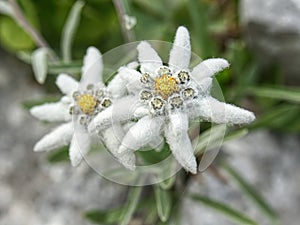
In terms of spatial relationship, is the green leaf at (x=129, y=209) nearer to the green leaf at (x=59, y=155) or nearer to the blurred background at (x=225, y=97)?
the blurred background at (x=225, y=97)

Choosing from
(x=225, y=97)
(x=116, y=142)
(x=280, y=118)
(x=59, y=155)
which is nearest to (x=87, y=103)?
(x=116, y=142)

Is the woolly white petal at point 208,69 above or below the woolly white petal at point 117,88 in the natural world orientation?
above

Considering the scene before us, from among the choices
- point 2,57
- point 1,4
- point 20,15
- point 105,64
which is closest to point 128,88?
point 105,64

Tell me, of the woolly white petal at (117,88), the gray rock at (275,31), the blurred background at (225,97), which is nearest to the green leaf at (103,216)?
the blurred background at (225,97)

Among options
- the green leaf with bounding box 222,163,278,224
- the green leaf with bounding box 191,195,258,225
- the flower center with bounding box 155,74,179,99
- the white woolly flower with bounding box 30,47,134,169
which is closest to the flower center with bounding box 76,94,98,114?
the white woolly flower with bounding box 30,47,134,169

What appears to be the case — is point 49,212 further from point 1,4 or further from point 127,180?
point 1,4

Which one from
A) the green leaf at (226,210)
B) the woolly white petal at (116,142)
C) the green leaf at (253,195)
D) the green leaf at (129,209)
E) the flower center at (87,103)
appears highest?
the flower center at (87,103)

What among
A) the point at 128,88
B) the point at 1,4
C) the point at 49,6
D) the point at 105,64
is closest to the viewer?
the point at 128,88
